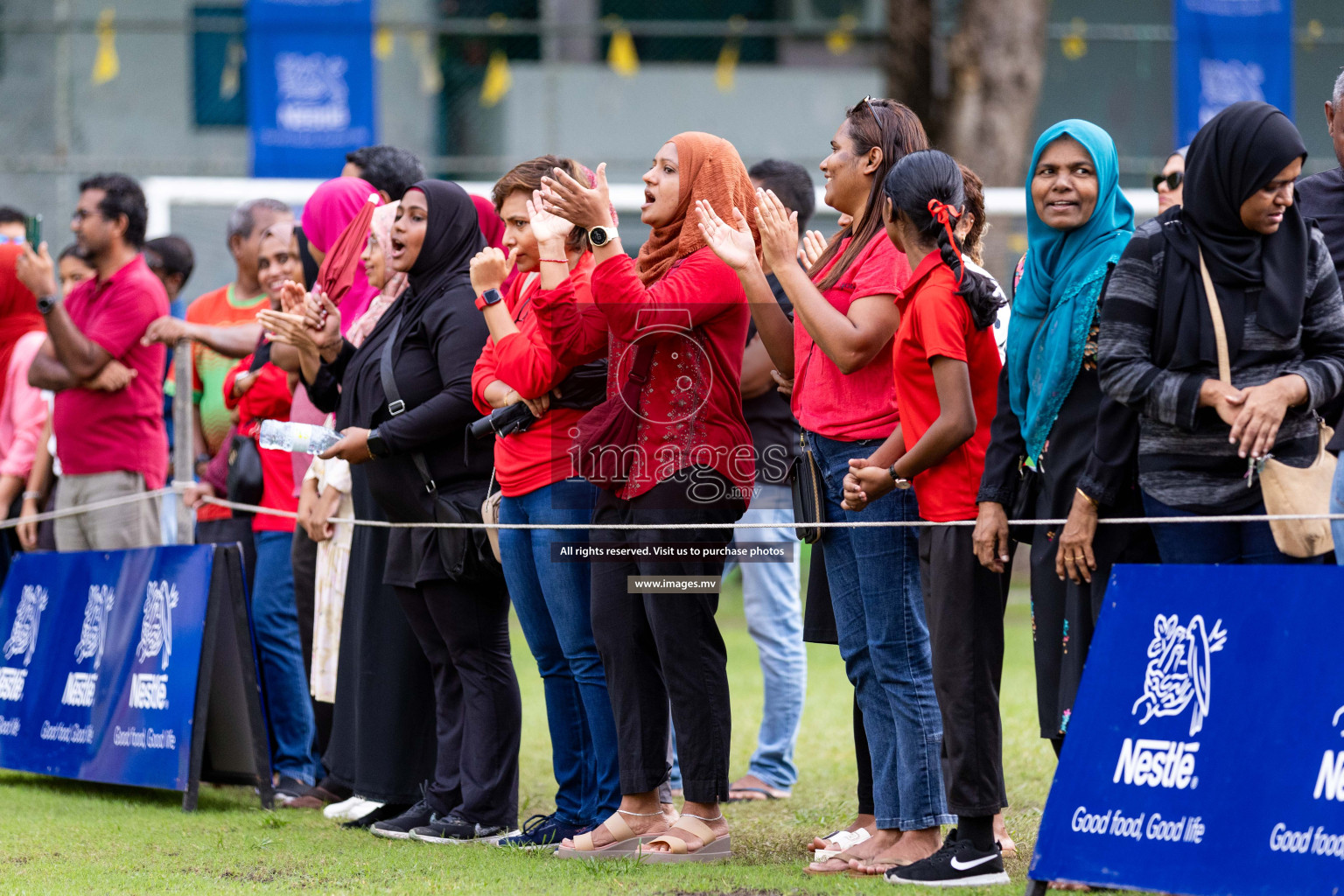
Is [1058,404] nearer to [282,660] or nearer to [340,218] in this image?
[340,218]

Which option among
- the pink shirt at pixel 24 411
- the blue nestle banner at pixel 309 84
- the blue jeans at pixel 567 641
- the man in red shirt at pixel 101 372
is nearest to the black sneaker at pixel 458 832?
the blue jeans at pixel 567 641

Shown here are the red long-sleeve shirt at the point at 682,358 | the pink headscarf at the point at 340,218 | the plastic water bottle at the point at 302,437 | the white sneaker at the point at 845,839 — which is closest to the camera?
the red long-sleeve shirt at the point at 682,358

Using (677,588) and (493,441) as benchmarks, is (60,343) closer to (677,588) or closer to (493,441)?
(493,441)

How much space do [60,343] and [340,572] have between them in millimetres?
1798

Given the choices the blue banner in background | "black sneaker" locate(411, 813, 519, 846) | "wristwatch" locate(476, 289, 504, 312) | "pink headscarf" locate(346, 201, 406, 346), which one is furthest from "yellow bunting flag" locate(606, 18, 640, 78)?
"black sneaker" locate(411, 813, 519, 846)

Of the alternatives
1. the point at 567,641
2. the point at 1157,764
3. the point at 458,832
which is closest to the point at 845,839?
the point at 567,641

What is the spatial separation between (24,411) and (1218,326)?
584 centimetres

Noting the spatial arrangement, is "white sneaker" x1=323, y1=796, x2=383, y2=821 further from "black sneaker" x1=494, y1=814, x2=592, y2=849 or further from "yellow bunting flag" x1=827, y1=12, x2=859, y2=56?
"yellow bunting flag" x1=827, y1=12, x2=859, y2=56

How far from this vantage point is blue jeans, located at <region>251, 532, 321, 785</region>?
643 centimetres

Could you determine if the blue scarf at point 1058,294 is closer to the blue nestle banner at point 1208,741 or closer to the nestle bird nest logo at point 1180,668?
the blue nestle banner at point 1208,741

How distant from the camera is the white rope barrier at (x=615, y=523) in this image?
11.6ft

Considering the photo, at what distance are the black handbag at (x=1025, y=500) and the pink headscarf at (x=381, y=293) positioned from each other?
2462 millimetres

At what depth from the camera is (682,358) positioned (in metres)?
4.48

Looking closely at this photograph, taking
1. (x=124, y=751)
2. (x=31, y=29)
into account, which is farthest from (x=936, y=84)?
(x=124, y=751)
